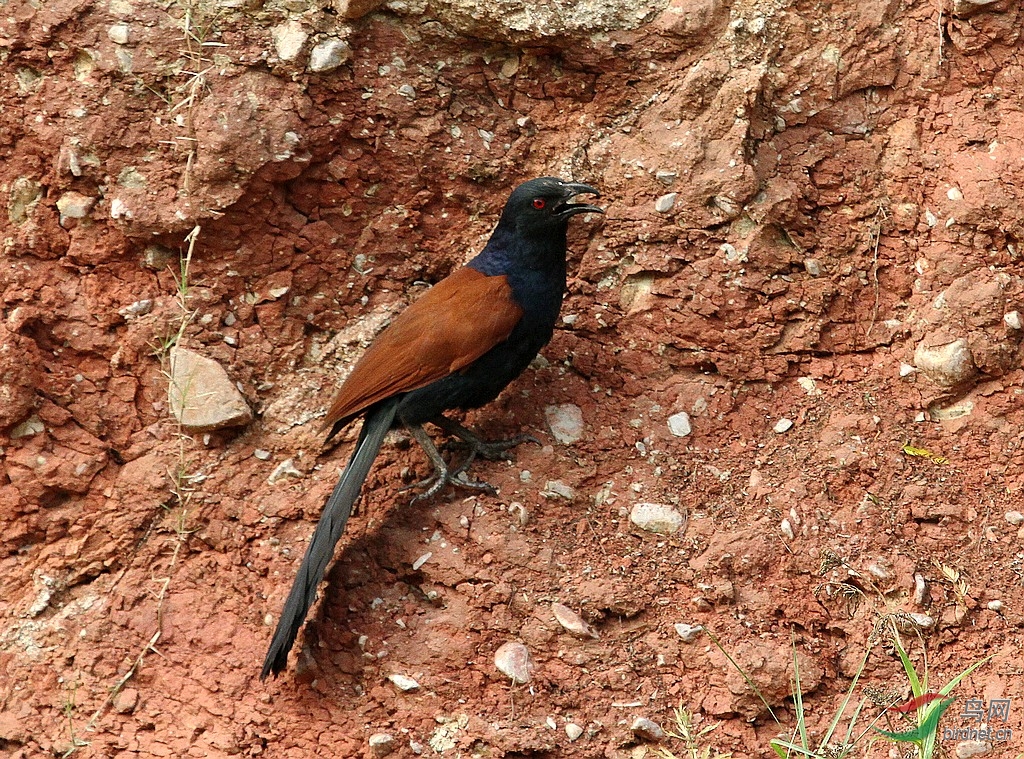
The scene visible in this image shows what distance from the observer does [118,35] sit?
16.3 feet

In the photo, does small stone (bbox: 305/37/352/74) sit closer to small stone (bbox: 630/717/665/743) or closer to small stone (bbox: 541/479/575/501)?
small stone (bbox: 541/479/575/501)

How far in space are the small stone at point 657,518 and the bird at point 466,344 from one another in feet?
1.99

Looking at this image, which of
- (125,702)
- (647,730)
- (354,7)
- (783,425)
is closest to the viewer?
(647,730)

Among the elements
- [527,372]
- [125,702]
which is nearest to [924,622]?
A: [527,372]

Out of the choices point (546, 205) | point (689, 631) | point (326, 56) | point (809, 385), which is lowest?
point (689, 631)

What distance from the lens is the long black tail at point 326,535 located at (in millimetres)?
4168

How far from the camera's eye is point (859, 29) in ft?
16.7

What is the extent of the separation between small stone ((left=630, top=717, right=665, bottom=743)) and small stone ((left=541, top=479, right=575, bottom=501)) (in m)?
0.97

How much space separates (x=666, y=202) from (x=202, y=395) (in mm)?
2180

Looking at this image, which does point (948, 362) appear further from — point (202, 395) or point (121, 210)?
point (121, 210)

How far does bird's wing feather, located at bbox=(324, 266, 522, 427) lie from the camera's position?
184 inches

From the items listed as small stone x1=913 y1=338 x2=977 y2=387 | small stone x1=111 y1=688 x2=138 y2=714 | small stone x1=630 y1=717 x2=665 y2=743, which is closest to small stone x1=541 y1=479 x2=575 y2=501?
small stone x1=630 y1=717 x2=665 y2=743

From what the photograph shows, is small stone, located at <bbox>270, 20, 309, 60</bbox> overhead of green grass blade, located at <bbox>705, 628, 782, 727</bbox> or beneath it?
overhead

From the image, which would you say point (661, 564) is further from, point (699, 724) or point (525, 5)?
point (525, 5)
